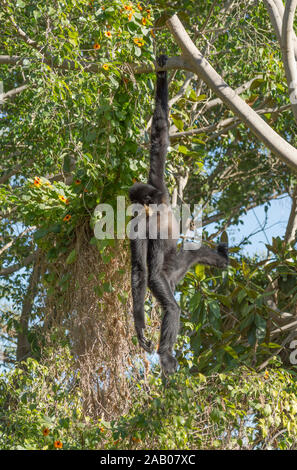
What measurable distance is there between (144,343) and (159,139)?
1656 millimetres

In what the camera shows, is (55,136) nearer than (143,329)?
No

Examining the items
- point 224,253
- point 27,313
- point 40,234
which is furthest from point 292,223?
point 40,234

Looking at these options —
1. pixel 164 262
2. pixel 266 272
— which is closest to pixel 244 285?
pixel 266 272

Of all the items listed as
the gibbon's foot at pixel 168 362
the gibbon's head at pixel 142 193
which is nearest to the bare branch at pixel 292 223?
the gibbon's head at pixel 142 193

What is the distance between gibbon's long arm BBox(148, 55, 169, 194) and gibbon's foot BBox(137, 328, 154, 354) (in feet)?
3.98

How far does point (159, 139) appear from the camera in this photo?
5.19 meters

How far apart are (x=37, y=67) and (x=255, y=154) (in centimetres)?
504

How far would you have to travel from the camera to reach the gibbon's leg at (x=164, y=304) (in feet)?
16.0

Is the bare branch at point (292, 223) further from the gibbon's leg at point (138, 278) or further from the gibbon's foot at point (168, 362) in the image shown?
the gibbon's foot at point (168, 362)

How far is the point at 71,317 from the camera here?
5391mm

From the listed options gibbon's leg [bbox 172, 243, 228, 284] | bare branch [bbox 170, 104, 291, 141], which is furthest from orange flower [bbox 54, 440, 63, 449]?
bare branch [bbox 170, 104, 291, 141]

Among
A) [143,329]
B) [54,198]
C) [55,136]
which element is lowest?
[143,329]

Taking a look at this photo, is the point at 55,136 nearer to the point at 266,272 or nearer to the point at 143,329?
the point at 143,329

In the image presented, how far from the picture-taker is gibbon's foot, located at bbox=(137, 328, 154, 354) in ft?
16.1
